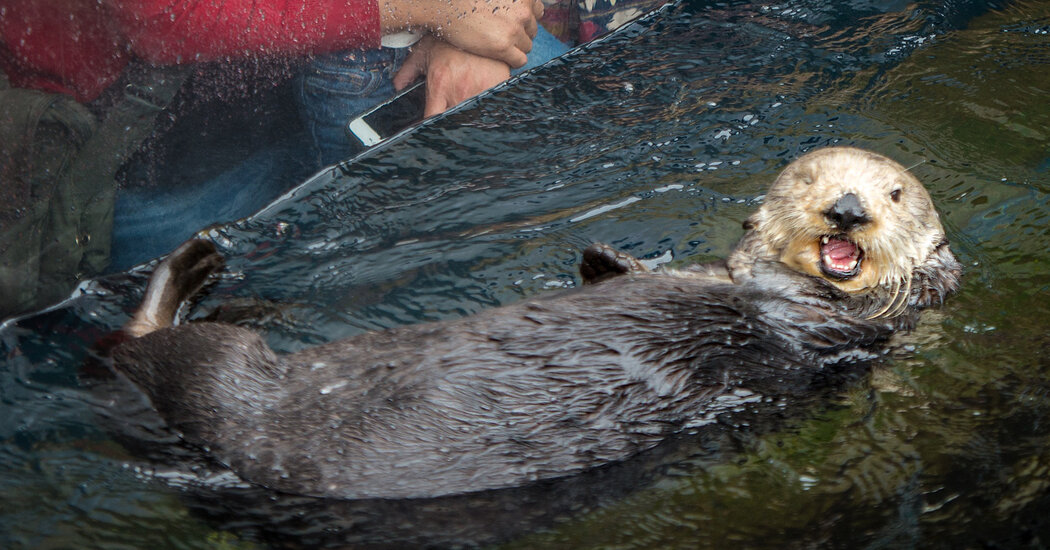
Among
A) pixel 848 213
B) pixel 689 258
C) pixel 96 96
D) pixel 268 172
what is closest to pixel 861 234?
pixel 848 213

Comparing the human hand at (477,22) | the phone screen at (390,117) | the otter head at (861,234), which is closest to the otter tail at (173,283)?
the phone screen at (390,117)

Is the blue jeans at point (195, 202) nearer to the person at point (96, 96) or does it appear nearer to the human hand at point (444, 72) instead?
the person at point (96, 96)

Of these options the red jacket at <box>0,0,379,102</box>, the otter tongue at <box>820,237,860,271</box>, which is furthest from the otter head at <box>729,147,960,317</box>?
the red jacket at <box>0,0,379,102</box>

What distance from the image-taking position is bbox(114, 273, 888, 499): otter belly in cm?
219

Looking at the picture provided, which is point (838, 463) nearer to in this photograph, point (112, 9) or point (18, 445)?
point (18, 445)

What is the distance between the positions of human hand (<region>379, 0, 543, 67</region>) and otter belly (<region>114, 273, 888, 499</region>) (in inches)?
94.7

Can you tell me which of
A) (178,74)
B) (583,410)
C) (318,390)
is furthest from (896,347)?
(178,74)

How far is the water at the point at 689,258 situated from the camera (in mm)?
2314

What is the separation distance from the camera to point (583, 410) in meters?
2.29

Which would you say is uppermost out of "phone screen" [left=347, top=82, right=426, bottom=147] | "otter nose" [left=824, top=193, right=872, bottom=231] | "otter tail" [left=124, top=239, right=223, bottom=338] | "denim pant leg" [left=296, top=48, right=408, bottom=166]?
"denim pant leg" [left=296, top=48, right=408, bottom=166]

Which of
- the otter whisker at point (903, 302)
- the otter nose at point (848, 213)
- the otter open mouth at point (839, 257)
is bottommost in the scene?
the otter whisker at point (903, 302)

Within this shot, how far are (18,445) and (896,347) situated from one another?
9.78 ft

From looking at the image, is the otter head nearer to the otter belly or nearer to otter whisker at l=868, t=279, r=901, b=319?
otter whisker at l=868, t=279, r=901, b=319

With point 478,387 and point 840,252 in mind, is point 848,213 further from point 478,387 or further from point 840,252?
point 478,387
